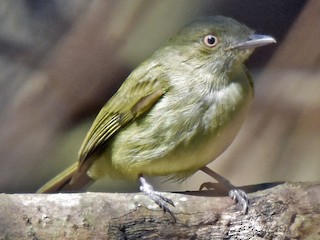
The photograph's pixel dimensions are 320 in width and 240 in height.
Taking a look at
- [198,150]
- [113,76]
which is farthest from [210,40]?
[113,76]

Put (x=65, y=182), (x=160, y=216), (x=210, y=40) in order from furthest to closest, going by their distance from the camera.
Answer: (x=65, y=182)
(x=210, y=40)
(x=160, y=216)

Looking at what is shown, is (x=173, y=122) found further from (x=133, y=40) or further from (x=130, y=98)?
(x=133, y=40)

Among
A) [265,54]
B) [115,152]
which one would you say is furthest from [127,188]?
[265,54]

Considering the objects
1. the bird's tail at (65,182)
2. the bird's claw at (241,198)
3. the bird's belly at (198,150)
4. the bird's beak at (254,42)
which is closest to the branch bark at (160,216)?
the bird's claw at (241,198)

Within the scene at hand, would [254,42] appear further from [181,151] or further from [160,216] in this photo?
[160,216]

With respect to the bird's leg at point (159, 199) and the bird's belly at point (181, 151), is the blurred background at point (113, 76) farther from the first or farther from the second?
the bird's leg at point (159, 199)
